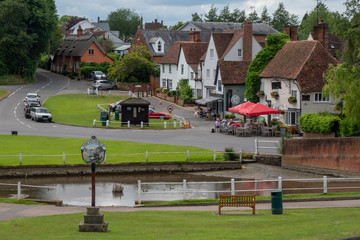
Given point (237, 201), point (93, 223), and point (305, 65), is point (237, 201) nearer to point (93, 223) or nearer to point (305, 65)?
point (93, 223)

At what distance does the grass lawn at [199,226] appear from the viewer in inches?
794

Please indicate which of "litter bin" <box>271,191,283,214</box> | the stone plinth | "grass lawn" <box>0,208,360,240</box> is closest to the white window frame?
"grass lawn" <box>0,208,360,240</box>

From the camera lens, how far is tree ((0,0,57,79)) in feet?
338

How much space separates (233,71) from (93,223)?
180 feet

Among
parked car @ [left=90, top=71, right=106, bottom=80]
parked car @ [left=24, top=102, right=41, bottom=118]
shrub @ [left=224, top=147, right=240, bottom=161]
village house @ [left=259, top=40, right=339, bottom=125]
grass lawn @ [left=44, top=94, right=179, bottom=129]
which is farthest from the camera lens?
parked car @ [left=90, top=71, right=106, bottom=80]

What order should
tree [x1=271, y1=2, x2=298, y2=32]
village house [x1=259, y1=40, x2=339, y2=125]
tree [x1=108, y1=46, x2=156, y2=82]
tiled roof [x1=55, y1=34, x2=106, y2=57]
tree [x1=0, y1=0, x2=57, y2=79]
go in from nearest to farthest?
village house [x1=259, y1=40, x2=339, y2=125]
tree [x1=108, y1=46, x2=156, y2=82]
tree [x1=0, y1=0, x2=57, y2=79]
tiled roof [x1=55, y1=34, x2=106, y2=57]
tree [x1=271, y1=2, x2=298, y2=32]

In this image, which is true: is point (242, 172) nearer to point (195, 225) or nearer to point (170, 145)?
point (170, 145)

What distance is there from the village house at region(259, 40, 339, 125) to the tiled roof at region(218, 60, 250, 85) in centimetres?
774

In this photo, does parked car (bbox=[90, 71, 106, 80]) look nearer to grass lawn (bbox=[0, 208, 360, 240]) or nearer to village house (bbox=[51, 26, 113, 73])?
village house (bbox=[51, 26, 113, 73])

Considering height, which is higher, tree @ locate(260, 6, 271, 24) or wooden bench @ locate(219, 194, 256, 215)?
tree @ locate(260, 6, 271, 24)

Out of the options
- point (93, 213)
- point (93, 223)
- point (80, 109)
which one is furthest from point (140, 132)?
point (93, 223)

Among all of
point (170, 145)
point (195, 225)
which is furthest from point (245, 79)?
point (195, 225)

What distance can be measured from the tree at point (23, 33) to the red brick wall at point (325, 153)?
67165 millimetres

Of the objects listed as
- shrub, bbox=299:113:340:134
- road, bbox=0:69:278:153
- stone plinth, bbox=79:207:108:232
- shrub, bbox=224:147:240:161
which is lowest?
stone plinth, bbox=79:207:108:232
